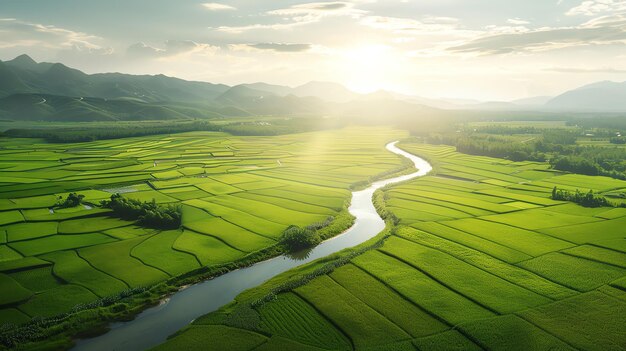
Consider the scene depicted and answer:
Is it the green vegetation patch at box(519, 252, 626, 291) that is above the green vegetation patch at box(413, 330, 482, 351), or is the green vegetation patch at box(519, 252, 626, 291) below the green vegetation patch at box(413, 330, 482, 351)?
above

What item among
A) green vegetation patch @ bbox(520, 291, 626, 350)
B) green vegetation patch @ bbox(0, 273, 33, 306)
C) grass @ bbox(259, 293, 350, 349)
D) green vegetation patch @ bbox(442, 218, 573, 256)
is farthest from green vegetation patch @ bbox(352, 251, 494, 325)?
green vegetation patch @ bbox(0, 273, 33, 306)

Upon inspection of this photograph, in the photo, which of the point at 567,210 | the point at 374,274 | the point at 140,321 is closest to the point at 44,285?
the point at 140,321

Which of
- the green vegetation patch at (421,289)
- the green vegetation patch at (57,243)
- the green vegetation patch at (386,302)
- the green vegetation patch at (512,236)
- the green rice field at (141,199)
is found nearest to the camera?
the green vegetation patch at (386,302)

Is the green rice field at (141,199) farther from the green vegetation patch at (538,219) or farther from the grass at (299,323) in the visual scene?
the green vegetation patch at (538,219)

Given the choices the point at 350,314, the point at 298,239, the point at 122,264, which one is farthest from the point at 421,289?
the point at 122,264

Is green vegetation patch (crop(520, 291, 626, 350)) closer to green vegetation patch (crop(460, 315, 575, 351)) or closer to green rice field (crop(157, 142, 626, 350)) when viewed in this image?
green rice field (crop(157, 142, 626, 350))

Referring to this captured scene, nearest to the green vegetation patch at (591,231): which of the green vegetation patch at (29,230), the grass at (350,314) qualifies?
→ the grass at (350,314)

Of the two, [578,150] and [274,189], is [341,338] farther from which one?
[578,150]
